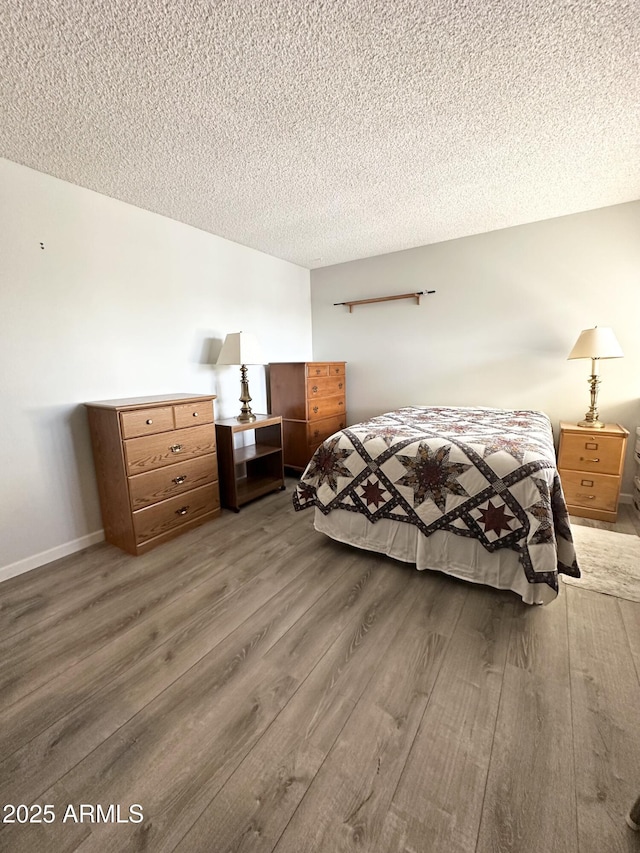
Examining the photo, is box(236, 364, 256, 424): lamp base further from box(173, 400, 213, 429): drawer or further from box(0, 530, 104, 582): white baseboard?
box(0, 530, 104, 582): white baseboard

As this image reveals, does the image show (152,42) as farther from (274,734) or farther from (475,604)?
(475,604)

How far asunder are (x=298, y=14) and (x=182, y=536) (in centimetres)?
271

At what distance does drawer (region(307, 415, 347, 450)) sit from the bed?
126 centimetres

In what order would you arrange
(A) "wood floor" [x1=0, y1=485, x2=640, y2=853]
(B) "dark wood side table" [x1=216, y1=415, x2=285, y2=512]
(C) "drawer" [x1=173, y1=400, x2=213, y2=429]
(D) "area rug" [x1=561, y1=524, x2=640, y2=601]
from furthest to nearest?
1. (B) "dark wood side table" [x1=216, y1=415, x2=285, y2=512]
2. (C) "drawer" [x1=173, y1=400, x2=213, y2=429]
3. (D) "area rug" [x1=561, y1=524, x2=640, y2=601]
4. (A) "wood floor" [x1=0, y1=485, x2=640, y2=853]

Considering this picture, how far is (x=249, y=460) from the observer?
127 inches

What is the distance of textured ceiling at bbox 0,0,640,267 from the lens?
1.24m

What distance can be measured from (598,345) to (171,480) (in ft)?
10.8

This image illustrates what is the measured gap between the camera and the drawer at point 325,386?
3.65 metres

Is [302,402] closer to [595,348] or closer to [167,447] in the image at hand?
[167,447]

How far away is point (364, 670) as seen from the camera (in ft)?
4.67

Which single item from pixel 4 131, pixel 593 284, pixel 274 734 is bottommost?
pixel 274 734

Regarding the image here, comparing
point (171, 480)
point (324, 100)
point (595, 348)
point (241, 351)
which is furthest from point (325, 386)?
point (324, 100)

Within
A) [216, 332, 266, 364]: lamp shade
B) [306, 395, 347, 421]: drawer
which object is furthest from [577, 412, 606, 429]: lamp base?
[216, 332, 266, 364]: lamp shade

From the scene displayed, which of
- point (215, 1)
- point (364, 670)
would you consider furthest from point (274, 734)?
point (215, 1)
